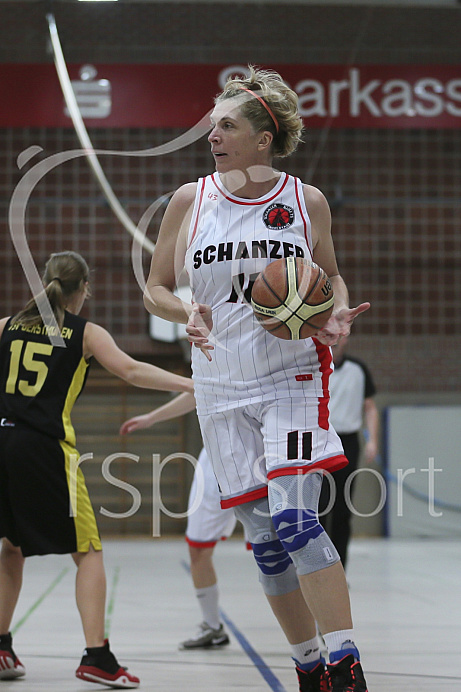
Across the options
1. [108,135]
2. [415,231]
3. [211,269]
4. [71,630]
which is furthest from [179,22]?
[211,269]

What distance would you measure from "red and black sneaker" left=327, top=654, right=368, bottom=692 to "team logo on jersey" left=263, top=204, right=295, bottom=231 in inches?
47.8

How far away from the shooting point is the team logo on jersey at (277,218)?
265 centimetres

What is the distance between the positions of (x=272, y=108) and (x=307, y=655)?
1621 millimetres

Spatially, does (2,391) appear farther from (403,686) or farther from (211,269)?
(403,686)

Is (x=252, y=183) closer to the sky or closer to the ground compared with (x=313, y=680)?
closer to the sky

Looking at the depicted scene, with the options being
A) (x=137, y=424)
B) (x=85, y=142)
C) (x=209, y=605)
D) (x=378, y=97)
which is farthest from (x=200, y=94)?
(x=137, y=424)

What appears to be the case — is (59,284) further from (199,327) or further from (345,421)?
(345,421)

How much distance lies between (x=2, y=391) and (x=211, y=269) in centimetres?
125

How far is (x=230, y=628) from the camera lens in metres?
4.57

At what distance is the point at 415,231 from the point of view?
11.8m

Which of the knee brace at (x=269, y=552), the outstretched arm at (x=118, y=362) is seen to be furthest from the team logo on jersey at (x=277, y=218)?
the outstretched arm at (x=118, y=362)

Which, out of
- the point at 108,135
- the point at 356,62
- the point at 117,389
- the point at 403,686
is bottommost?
the point at 403,686

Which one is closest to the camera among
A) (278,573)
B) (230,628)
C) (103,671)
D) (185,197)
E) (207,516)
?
(278,573)

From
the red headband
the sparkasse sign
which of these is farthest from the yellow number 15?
the sparkasse sign
